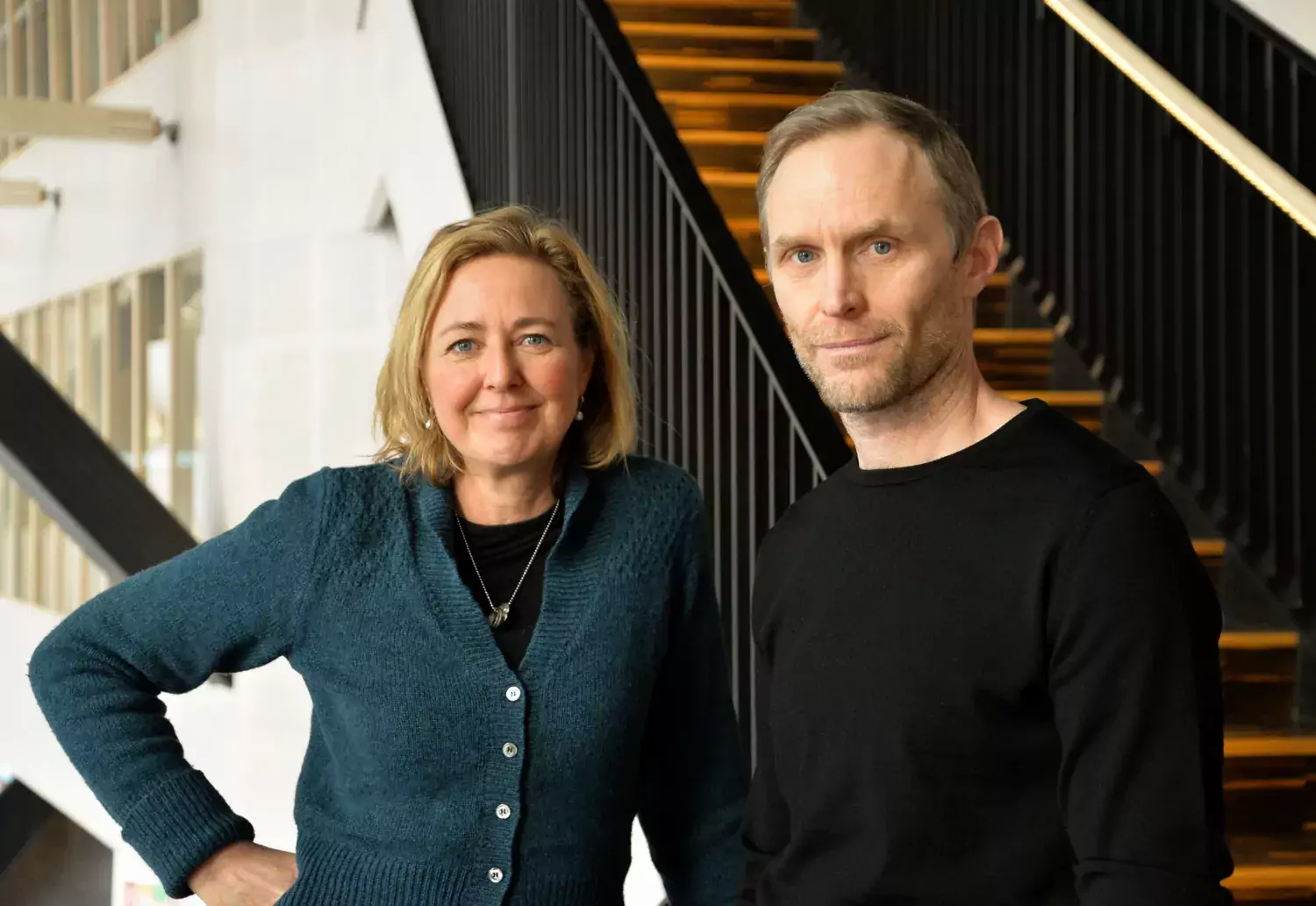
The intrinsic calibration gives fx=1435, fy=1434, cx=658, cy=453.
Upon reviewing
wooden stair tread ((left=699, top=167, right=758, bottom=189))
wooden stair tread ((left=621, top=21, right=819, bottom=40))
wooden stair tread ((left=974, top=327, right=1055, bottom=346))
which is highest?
wooden stair tread ((left=621, top=21, right=819, bottom=40))

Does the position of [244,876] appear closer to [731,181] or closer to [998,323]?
[731,181]

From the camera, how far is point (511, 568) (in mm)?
1830

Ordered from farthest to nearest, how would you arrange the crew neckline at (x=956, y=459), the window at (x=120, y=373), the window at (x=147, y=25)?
1. the window at (x=120, y=373)
2. the window at (x=147, y=25)
3. the crew neckline at (x=956, y=459)

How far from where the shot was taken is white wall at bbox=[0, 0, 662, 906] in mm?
7793

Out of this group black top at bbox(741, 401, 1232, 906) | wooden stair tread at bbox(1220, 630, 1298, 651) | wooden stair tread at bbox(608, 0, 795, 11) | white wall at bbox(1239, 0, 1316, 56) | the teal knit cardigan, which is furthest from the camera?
wooden stair tread at bbox(608, 0, 795, 11)

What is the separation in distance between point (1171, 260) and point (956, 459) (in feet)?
10.3

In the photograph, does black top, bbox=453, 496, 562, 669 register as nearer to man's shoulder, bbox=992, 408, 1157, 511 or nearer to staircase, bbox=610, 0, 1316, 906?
man's shoulder, bbox=992, 408, 1157, 511

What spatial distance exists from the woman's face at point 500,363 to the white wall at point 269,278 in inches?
202

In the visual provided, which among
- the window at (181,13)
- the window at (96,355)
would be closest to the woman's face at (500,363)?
the window at (181,13)

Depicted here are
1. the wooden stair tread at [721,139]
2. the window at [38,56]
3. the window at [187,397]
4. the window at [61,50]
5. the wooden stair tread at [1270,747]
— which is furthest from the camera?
the window at [38,56]

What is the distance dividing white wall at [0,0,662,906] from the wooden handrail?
13.3 feet

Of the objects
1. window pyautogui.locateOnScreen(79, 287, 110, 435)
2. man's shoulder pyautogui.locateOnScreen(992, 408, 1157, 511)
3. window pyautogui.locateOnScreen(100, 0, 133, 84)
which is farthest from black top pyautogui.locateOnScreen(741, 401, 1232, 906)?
window pyautogui.locateOnScreen(100, 0, 133, 84)

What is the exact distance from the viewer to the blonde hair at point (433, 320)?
179 cm

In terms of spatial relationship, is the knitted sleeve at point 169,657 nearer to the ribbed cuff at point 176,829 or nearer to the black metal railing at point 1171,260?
the ribbed cuff at point 176,829
